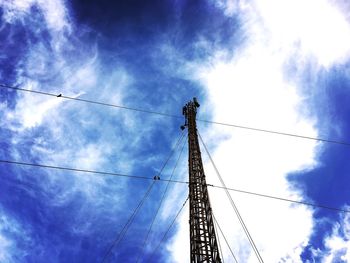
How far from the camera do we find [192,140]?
21.6 meters

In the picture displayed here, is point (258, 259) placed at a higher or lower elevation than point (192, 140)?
lower

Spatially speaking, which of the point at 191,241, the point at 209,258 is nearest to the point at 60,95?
the point at 191,241

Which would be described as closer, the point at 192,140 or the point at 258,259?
the point at 258,259

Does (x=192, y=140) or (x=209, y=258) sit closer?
(x=209, y=258)

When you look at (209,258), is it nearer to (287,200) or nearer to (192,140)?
(287,200)

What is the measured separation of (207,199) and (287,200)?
19.4 ft

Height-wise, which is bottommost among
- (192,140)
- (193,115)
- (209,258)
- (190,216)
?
(209,258)

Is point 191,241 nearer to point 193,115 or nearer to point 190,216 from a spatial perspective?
point 190,216

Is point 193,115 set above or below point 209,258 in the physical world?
above

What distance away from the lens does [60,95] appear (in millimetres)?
18469

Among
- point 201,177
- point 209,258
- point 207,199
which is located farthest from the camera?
point 201,177

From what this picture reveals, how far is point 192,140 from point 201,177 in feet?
12.2

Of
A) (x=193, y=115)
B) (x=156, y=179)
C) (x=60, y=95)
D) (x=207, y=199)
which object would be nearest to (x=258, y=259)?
(x=207, y=199)

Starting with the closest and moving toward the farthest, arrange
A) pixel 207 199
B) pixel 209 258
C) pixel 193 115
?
pixel 209 258
pixel 207 199
pixel 193 115
